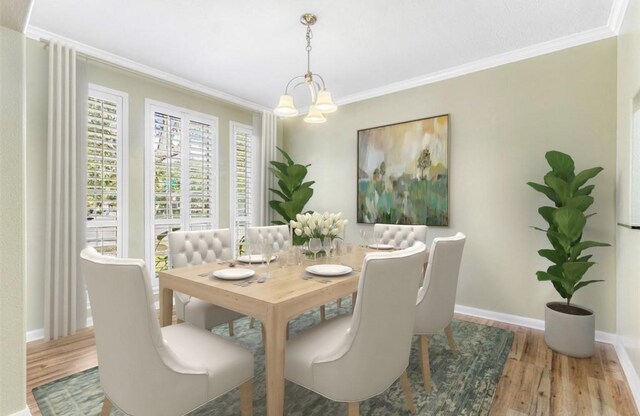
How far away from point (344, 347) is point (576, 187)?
2338 mm

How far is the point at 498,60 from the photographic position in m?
3.16

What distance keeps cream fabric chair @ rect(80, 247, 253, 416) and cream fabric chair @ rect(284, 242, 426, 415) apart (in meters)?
0.42

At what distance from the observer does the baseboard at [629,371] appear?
1.90 meters

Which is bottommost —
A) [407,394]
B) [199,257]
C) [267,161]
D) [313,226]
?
[407,394]

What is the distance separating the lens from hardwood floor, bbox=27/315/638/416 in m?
1.86

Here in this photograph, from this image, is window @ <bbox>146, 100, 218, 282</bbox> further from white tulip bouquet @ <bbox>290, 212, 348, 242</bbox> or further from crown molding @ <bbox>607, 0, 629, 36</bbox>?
crown molding @ <bbox>607, 0, 629, 36</bbox>

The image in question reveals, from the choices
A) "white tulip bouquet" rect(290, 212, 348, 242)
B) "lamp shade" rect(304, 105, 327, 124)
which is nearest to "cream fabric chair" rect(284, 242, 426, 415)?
"white tulip bouquet" rect(290, 212, 348, 242)

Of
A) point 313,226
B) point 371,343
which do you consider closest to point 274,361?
point 371,343

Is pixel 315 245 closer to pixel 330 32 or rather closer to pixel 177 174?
pixel 330 32

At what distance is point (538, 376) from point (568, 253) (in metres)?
1.00

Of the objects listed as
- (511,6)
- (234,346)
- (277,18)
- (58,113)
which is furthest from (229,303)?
(511,6)

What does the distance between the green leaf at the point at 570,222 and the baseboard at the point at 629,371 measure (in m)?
0.87

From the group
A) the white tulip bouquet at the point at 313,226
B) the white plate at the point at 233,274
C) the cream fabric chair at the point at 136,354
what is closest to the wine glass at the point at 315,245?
the white tulip bouquet at the point at 313,226

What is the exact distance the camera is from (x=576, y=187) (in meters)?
2.47
